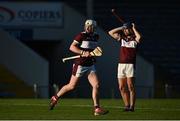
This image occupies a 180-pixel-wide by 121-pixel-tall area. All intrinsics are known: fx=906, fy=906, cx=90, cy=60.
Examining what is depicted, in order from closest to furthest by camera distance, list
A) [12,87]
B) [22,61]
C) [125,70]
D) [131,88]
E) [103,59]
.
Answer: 1. [131,88]
2. [125,70]
3. [12,87]
4. [22,61]
5. [103,59]

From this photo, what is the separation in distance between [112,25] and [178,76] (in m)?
4.14

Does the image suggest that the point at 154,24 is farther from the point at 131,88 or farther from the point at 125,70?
the point at 131,88

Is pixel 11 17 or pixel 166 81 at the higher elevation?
pixel 11 17

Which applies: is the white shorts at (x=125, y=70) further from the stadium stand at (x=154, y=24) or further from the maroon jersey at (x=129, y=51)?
the stadium stand at (x=154, y=24)

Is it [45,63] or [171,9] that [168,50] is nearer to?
[171,9]

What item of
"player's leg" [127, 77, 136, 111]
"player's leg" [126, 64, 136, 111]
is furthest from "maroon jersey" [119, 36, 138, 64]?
"player's leg" [127, 77, 136, 111]

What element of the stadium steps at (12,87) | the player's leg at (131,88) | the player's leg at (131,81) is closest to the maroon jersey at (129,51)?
the player's leg at (131,81)

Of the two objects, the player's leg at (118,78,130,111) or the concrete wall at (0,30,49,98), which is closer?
the player's leg at (118,78,130,111)

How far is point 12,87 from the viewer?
3562 cm

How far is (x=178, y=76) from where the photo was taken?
1561 inches

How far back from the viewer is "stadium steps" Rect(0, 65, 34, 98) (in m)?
34.8

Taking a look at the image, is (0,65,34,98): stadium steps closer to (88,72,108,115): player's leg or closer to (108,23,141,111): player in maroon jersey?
(108,23,141,111): player in maroon jersey

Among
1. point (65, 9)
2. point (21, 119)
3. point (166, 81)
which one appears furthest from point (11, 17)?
point (21, 119)

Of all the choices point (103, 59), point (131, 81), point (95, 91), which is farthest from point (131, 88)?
point (103, 59)
